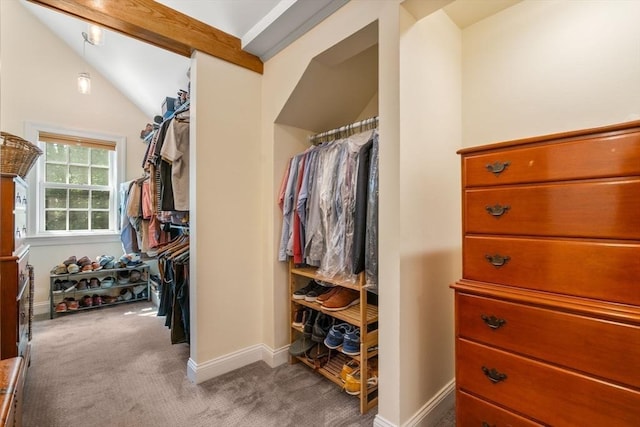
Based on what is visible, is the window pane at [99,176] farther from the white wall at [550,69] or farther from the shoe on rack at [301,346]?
the white wall at [550,69]

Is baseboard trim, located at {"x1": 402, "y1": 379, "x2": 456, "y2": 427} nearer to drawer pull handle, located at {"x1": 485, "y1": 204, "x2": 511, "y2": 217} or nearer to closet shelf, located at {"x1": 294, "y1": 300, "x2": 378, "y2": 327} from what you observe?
closet shelf, located at {"x1": 294, "y1": 300, "x2": 378, "y2": 327}

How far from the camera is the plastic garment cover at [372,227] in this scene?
152cm

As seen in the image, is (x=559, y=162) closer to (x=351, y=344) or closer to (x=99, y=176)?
(x=351, y=344)

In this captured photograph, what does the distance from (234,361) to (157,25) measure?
225 cm

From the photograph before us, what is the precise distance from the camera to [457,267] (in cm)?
181

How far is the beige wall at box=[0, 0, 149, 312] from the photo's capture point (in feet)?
9.95

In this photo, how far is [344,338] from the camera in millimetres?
1749

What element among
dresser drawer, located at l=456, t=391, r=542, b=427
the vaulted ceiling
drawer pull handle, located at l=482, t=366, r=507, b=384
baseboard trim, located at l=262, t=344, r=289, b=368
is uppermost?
the vaulted ceiling

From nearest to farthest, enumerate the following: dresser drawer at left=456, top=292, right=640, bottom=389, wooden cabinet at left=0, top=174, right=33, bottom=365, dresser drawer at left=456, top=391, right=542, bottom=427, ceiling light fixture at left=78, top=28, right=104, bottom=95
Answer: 1. dresser drawer at left=456, top=292, right=640, bottom=389
2. dresser drawer at left=456, top=391, right=542, bottom=427
3. wooden cabinet at left=0, top=174, right=33, bottom=365
4. ceiling light fixture at left=78, top=28, right=104, bottom=95

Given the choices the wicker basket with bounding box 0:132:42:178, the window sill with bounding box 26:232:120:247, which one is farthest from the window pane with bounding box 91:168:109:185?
the wicker basket with bounding box 0:132:42:178

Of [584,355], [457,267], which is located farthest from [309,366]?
[584,355]

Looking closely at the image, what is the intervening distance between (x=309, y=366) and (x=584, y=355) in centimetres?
161

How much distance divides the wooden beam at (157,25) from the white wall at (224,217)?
82mm

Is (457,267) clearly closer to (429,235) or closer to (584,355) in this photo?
(429,235)
